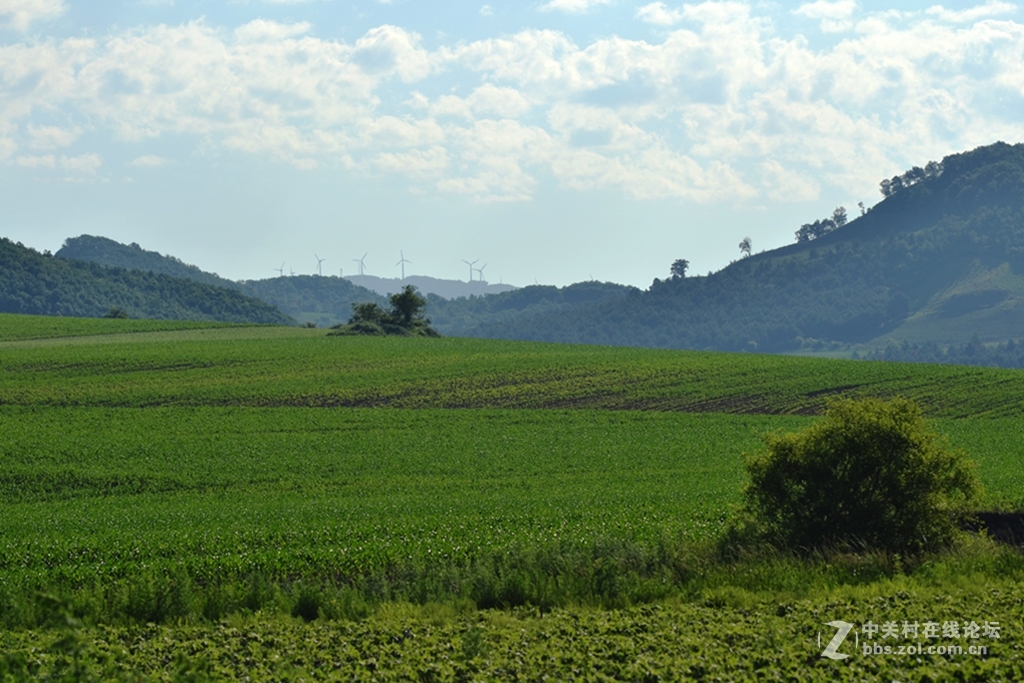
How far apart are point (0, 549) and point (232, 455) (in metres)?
17.0

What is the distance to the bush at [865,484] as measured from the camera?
1986 centimetres

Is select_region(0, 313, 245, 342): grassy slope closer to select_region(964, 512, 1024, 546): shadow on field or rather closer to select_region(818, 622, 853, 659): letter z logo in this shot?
select_region(964, 512, 1024, 546): shadow on field

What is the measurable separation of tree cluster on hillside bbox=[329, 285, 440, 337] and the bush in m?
94.9

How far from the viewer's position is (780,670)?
484 inches

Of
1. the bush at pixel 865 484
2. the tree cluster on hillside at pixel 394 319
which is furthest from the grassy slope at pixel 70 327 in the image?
the bush at pixel 865 484

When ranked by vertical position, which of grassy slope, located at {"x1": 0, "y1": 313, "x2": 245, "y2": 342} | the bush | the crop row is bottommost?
the crop row

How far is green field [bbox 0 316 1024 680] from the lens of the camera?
45.3 ft

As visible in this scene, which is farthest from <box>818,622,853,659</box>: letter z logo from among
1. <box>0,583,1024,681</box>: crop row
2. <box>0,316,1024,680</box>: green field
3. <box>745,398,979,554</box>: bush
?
<box>745,398,979,554</box>: bush

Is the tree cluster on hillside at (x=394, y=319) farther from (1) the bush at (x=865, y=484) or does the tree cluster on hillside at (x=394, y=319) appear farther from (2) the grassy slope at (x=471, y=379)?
(1) the bush at (x=865, y=484)

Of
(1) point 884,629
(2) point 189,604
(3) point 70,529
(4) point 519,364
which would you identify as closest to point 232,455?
(3) point 70,529

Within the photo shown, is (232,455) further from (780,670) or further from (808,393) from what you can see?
(808,393)

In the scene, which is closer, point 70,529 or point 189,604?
point 189,604

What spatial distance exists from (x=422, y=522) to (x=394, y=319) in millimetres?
97128

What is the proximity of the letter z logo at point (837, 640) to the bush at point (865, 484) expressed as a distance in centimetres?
604
